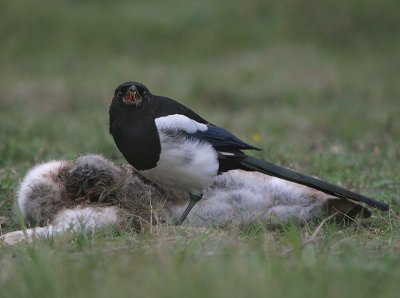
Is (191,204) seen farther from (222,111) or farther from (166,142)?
(222,111)

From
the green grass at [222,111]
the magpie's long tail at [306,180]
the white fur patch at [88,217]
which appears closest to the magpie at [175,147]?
the magpie's long tail at [306,180]

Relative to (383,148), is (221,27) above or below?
above

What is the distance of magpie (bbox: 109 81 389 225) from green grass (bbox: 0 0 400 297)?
51 cm

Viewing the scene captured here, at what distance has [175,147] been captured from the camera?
14.9ft

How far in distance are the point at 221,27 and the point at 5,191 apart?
892 cm

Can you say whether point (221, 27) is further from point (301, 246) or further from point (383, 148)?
point (301, 246)

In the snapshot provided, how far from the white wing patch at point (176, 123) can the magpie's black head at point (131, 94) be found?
0.17m

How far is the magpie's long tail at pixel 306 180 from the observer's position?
4.57 meters

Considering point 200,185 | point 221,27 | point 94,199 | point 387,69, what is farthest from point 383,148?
point 221,27

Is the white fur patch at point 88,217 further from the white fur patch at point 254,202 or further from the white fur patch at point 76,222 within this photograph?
the white fur patch at point 254,202

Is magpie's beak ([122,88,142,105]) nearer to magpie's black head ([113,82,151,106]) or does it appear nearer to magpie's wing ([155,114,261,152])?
magpie's black head ([113,82,151,106])

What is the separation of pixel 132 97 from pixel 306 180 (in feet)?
3.64

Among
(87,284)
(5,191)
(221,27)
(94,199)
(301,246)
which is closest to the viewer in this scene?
(87,284)

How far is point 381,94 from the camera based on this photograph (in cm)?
1070
